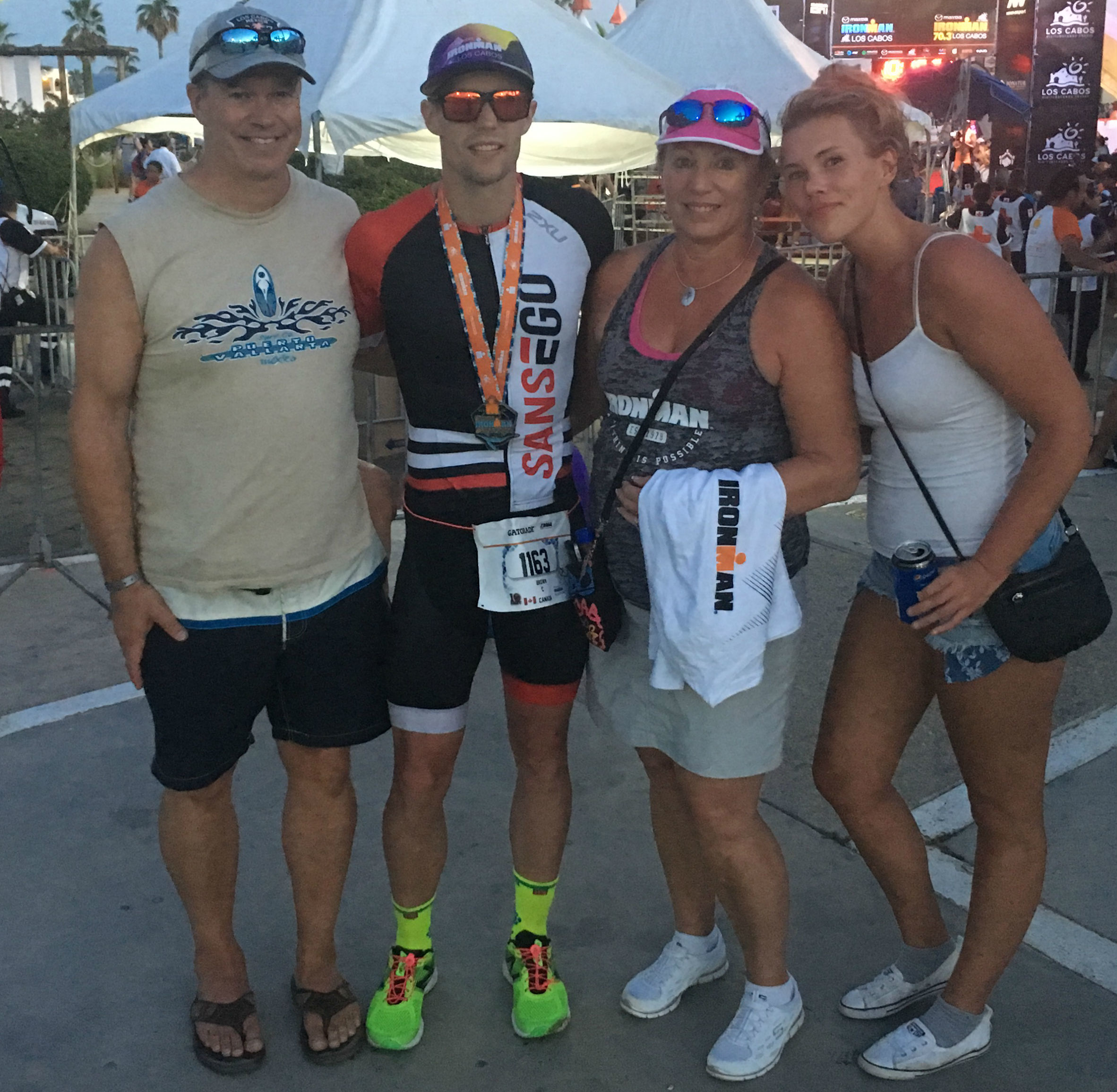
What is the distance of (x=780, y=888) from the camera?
2.54 meters

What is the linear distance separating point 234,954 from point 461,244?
5.45ft

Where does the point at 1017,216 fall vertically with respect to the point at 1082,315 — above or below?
above

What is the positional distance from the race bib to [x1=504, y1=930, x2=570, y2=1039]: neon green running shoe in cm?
81

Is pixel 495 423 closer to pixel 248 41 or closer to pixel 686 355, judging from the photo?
pixel 686 355

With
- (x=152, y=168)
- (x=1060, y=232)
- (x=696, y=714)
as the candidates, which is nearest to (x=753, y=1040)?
(x=696, y=714)

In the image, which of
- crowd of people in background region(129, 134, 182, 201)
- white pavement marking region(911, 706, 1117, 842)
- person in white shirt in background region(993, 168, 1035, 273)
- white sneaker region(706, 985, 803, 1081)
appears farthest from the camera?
person in white shirt in background region(993, 168, 1035, 273)

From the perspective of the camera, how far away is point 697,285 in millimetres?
2398

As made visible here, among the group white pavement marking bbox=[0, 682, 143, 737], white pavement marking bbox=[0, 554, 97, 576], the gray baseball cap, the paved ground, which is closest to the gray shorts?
the paved ground

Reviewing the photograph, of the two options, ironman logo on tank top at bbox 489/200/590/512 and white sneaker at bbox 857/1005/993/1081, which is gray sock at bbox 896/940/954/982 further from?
ironman logo on tank top at bbox 489/200/590/512

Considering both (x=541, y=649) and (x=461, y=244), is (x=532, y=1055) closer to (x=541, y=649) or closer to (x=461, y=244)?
(x=541, y=649)

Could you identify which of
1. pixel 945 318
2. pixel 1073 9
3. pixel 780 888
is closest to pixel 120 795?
pixel 780 888

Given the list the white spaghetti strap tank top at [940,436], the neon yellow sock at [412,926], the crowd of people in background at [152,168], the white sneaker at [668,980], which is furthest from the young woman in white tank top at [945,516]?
the crowd of people in background at [152,168]

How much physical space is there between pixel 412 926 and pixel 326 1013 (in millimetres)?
263

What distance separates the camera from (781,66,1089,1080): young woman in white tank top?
2.21m
